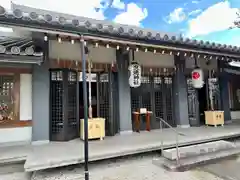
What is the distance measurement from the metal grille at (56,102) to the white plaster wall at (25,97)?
66 centimetres

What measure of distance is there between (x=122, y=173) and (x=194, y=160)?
1.85 metres

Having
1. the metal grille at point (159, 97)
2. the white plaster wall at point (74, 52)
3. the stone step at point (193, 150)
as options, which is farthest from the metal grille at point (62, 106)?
the metal grille at point (159, 97)

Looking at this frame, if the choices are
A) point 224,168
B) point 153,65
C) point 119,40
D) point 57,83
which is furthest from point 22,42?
point 224,168

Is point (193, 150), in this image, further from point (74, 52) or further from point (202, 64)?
point (202, 64)

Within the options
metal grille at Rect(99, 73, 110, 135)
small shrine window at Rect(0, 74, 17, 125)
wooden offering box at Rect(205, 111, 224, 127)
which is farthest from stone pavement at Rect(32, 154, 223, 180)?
wooden offering box at Rect(205, 111, 224, 127)

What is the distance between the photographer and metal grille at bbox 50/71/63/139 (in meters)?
6.28

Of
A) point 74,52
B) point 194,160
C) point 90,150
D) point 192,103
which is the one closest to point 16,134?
point 90,150

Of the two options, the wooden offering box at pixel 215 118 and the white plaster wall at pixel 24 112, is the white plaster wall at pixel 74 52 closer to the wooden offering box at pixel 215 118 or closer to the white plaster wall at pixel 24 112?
the white plaster wall at pixel 24 112

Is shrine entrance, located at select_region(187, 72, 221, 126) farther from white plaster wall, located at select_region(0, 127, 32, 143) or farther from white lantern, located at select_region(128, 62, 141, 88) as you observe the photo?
white plaster wall, located at select_region(0, 127, 32, 143)

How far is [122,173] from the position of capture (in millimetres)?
4355

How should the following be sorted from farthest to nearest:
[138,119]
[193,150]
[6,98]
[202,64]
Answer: [202,64], [138,119], [6,98], [193,150]

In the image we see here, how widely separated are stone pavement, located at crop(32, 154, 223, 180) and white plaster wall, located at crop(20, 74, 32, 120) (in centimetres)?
234

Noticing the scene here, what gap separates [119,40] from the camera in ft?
15.8

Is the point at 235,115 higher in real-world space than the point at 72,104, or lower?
lower
